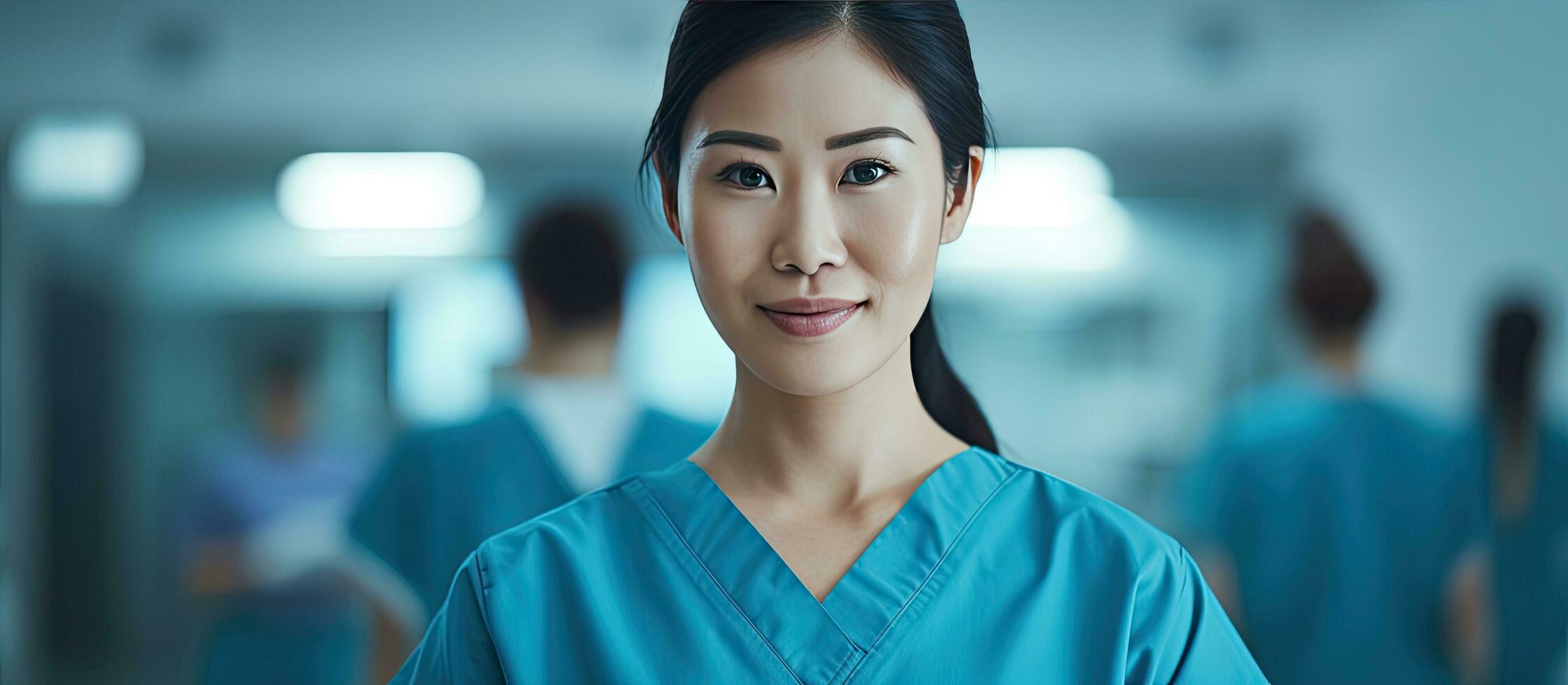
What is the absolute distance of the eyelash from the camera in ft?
1.66

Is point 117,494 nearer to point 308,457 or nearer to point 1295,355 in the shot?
point 308,457

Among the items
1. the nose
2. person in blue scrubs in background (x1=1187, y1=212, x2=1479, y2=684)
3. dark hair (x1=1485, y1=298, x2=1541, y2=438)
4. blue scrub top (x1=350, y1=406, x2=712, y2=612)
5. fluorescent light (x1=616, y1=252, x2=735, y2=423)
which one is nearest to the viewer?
the nose

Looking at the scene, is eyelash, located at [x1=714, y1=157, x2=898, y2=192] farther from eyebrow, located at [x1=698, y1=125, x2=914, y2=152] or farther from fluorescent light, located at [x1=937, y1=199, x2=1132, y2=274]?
fluorescent light, located at [x1=937, y1=199, x2=1132, y2=274]

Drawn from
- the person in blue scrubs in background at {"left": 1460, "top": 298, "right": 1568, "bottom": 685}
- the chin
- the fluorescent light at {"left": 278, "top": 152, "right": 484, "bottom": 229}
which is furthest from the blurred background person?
the person in blue scrubs in background at {"left": 1460, "top": 298, "right": 1568, "bottom": 685}

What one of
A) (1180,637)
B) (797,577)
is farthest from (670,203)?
(1180,637)

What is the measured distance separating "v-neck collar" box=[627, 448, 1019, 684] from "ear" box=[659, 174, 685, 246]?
0.12 metres

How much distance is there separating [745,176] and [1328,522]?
1.50m

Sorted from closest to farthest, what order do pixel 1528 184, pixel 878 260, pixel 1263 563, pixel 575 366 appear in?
pixel 878 260
pixel 575 366
pixel 1263 563
pixel 1528 184

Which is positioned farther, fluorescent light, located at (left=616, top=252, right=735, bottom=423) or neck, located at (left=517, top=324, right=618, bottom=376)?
fluorescent light, located at (left=616, top=252, right=735, bottom=423)

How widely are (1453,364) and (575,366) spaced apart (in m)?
1.68

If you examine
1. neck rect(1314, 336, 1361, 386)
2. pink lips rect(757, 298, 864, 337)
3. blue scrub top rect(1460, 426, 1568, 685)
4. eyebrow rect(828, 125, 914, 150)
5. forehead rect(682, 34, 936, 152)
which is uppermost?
forehead rect(682, 34, 936, 152)

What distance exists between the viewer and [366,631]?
6.95 feet

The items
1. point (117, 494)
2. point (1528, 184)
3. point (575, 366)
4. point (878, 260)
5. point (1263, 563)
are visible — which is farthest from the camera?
point (117, 494)

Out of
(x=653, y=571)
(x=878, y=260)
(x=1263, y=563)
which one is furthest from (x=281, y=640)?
(x=878, y=260)
